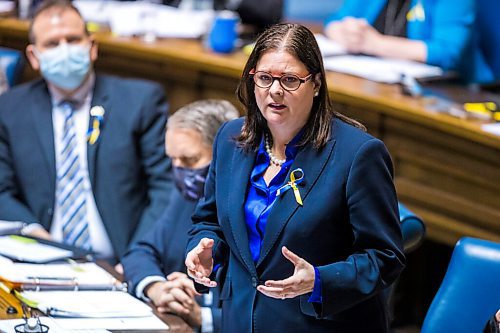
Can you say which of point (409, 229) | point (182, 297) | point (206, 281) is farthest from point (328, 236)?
point (182, 297)

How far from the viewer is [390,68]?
Result: 4586mm

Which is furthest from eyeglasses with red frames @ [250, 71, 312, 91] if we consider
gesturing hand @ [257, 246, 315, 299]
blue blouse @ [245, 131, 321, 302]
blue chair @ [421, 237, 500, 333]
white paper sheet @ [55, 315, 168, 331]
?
white paper sheet @ [55, 315, 168, 331]

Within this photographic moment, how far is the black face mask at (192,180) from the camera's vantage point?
3.16 meters

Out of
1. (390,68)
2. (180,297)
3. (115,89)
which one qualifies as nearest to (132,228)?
(115,89)

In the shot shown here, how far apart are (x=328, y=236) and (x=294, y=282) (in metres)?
0.20

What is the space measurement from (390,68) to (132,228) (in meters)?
1.38

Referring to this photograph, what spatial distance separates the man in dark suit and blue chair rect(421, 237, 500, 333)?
4.90 ft

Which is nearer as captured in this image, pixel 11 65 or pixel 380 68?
pixel 380 68

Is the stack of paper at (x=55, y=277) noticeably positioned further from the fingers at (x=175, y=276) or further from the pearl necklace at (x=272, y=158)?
the pearl necklace at (x=272, y=158)

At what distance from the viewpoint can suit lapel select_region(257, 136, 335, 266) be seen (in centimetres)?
239

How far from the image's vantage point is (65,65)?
3902 mm

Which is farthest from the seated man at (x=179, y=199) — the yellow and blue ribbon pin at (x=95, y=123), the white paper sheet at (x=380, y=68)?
the white paper sheet at (x=380, y=68)

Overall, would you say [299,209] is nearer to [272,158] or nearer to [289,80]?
[272,158]

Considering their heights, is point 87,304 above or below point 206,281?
below
